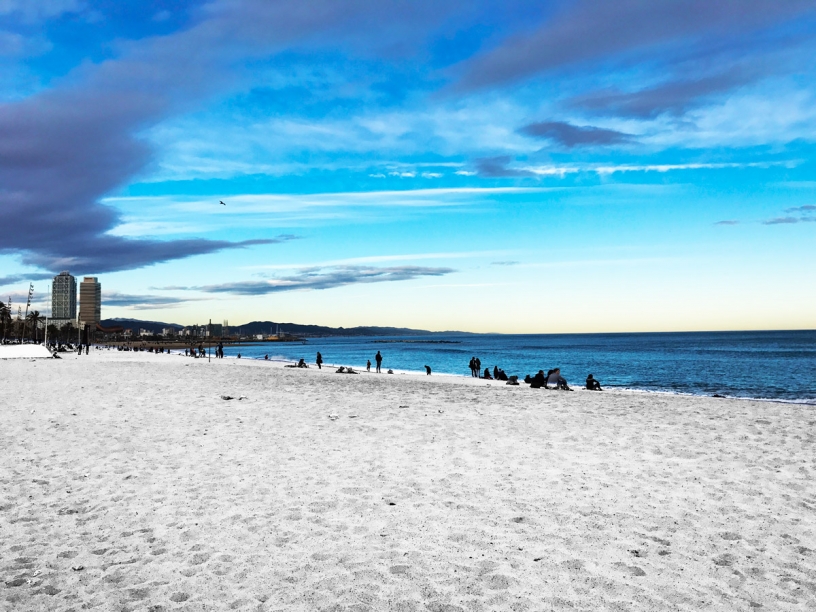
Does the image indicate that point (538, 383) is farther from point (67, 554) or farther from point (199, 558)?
point (67, 554)

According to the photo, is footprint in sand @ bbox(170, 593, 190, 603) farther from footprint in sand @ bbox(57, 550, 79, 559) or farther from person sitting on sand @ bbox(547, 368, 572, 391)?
person sitting on sand @ bbox(547, 368, 572, 391)

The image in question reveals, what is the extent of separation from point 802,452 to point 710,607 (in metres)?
7.30

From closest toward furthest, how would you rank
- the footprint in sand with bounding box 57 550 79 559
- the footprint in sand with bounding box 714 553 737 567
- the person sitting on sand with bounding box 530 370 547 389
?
the footprint in sand with bounding box 714 553 737 567
the footprint in sand with bounding box 57 550 79 559
the person sitting on sand with bounding box 530 370 547 389

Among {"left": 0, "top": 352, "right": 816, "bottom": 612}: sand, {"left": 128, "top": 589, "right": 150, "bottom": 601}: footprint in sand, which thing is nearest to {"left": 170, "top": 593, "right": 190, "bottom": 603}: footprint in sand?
{"left": 0, "top": 352, "right": 816, "bottom": 612}: sand

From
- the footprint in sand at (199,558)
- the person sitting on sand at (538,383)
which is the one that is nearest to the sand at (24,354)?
the person sitting on sand at (538,383)

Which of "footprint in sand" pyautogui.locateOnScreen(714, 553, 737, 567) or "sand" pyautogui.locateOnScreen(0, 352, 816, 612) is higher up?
"sand" pyautogui.locateOnScreen(0, 352, 816, 612)

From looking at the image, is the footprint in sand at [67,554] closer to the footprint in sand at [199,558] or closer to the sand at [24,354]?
the footprint in sand at [199,558]

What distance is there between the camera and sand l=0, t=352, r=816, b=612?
16.8ft

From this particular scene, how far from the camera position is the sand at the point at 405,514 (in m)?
5.11

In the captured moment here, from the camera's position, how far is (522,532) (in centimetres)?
642

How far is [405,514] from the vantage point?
7.03 m

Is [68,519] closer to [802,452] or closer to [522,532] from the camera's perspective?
[522,532]

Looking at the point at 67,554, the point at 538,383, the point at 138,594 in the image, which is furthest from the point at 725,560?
the point at 538,383

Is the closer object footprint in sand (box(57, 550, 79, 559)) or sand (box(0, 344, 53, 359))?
footprint in sand (box(57, 550, 79, 559))
